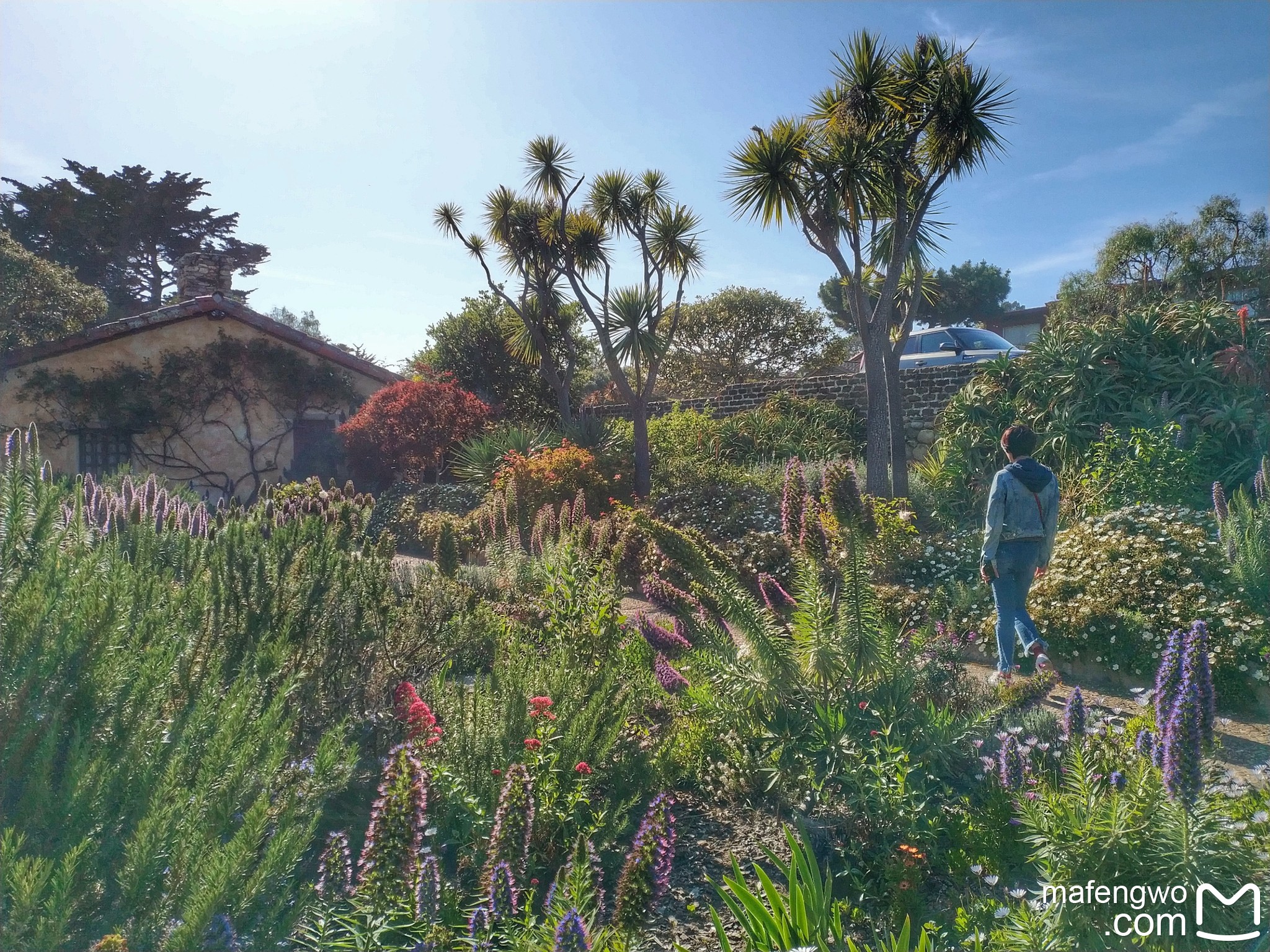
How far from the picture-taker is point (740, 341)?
2364 cm

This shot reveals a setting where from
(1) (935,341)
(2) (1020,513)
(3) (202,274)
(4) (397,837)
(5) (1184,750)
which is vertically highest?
(3) (202,274)

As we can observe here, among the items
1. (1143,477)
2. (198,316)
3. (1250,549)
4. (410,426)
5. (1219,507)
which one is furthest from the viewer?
(198,316)

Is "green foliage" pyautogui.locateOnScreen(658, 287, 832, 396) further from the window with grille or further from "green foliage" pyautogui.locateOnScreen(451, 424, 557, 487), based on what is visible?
the window with grille

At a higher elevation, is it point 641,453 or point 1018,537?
point 641,453

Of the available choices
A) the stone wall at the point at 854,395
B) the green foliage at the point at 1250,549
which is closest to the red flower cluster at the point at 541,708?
the green foliage at the point at 1250,549

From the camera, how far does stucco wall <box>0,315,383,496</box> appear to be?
46.6ft

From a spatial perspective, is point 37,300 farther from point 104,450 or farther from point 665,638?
point 665,638

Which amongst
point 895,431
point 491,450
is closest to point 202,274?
point 491,450

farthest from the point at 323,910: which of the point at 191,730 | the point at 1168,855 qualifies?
the point at 1168,855

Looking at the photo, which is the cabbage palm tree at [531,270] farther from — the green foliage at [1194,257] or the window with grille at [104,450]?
the green foliage at [1194,257]

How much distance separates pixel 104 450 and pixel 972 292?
1686 inches

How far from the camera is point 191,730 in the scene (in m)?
2.14

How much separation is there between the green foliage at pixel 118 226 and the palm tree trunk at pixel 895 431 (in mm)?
19580

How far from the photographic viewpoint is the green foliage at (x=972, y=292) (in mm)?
45344
